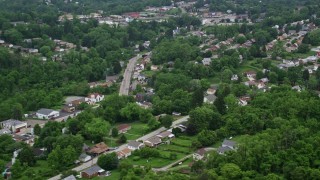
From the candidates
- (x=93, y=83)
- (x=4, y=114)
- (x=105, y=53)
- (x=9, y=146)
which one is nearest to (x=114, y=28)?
(x=105, y=53)

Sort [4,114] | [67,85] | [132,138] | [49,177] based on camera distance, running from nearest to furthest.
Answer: [49,177] < [132,138] < [4,114] < [67,85]

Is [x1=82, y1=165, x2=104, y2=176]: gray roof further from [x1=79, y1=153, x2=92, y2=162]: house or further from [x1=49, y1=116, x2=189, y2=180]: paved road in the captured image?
[x1=79, y1=153, x2=92, y2=162]: house

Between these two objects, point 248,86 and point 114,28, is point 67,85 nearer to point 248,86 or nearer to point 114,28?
point 248,86

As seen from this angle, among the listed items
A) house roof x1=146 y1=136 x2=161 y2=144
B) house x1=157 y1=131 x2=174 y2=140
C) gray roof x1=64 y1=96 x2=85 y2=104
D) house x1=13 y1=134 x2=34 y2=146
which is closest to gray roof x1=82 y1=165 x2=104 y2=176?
house roof x1=146 y1=136 x2=161 y2=144

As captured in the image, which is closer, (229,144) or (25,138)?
(229,144)

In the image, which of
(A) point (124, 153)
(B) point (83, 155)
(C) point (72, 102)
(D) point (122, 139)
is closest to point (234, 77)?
(C) point (72, 102)

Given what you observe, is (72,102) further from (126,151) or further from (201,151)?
(201,151)

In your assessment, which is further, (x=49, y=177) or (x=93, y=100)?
(x=93, y=100)
